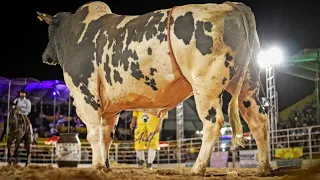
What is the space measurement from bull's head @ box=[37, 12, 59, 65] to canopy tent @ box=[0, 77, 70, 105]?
14.6 meters

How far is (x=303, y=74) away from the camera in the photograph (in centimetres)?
1399

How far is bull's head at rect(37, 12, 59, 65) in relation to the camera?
601 centimetres

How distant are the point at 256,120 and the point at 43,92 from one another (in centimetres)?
1927

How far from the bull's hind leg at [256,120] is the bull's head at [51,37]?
110 inches

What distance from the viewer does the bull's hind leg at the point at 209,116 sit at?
4066mm

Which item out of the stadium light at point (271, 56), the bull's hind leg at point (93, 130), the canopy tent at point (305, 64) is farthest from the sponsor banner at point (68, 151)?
the canopy tent at point (305, 64)

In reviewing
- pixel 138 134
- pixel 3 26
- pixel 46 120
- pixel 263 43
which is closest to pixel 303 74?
pixel 263 43

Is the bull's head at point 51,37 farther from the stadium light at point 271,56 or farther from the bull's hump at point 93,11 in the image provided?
the stadium light at point 271,56

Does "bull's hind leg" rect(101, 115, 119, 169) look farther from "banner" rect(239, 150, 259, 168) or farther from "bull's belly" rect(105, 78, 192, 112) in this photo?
"banner" rect(239, 150, 259, 168)

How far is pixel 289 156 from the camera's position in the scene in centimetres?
1073

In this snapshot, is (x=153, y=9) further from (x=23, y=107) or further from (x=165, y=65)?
(x=165, y=65)

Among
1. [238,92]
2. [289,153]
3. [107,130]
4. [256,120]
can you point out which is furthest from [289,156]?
[238,92]

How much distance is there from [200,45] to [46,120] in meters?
19.9

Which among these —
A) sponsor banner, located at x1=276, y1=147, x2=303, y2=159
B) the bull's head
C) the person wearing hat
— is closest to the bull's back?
the bull's head
